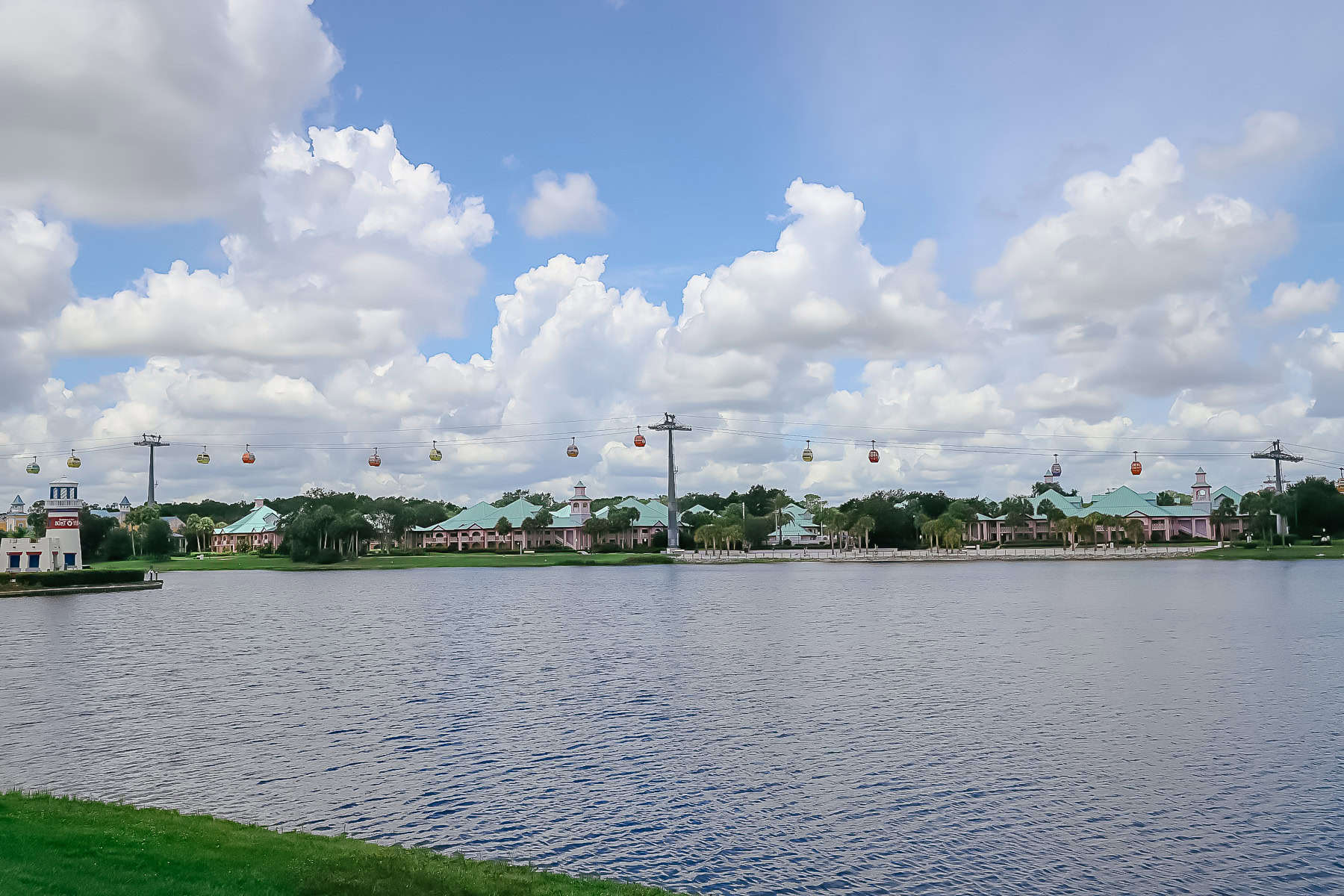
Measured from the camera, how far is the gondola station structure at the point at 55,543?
363 ft

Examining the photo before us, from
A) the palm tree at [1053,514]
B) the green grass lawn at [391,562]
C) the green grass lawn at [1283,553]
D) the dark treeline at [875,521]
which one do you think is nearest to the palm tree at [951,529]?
the dark treeline at [875,521]

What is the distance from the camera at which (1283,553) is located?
134 m

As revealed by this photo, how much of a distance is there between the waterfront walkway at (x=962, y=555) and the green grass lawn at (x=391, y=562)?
422 inches

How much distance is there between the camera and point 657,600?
7825cm

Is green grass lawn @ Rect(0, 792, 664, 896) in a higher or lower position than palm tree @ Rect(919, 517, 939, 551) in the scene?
lower

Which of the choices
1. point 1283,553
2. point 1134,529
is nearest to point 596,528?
point 1134,529

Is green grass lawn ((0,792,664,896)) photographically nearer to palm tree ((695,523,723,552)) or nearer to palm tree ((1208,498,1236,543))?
palm tree ((695,523,723,552))

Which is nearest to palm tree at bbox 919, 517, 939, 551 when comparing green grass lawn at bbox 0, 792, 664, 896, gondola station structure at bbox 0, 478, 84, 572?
gondola station structure at bbox 0, 478, 84, 572

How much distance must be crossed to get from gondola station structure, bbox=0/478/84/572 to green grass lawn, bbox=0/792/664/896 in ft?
367

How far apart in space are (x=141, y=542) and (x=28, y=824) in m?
168

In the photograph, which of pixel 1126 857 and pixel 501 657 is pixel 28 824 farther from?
pixel 501 657

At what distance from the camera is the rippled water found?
18.1 m

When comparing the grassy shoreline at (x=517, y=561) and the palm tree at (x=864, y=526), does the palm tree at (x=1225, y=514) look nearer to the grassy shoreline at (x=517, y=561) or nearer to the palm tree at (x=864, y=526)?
the grassy shoreline at (x=517, y=561)

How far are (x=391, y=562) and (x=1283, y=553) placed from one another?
124556 mm
